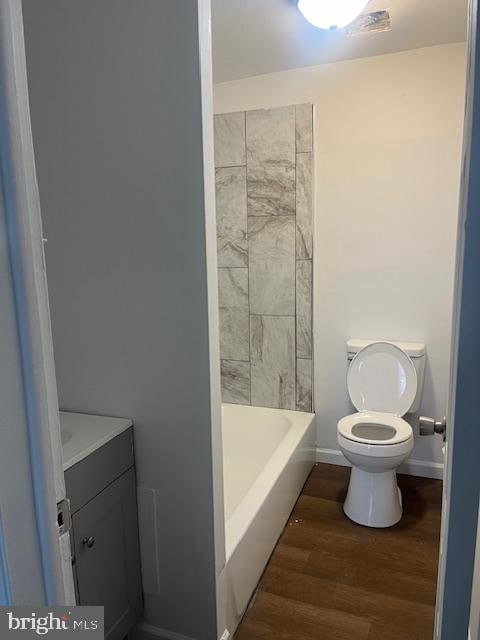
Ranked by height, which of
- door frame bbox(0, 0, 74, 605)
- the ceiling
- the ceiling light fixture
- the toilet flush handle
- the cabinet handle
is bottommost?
the cabinet handle

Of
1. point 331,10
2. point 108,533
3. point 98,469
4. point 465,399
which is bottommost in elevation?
point 108,533

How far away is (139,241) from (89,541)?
93 cm

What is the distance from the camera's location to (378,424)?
252 cm

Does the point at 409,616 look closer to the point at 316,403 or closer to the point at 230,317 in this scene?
the point at 316,403

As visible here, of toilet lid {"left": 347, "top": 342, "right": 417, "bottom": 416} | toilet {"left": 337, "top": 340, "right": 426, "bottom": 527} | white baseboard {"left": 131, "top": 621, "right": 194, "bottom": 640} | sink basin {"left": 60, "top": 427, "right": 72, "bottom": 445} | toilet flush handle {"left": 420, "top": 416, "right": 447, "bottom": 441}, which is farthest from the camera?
toilet lid {"left": 347, "top": 342, "right": 417, "bottom": 416}

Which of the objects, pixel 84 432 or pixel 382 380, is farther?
pixel 382 380

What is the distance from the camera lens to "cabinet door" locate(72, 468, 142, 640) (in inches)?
53.5

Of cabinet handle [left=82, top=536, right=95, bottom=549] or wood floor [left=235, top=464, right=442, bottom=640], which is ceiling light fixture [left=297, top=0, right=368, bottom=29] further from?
wood floor [left=235, top=464, right=442, bottom=640]

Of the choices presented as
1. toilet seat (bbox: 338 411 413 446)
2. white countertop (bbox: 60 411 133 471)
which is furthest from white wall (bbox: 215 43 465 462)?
white countertop (bbox: 60 411 133 471)

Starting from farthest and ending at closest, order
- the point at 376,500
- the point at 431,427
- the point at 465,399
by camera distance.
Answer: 1. the point at 376,500
2. the point at 431,427
3. the point at 465,399

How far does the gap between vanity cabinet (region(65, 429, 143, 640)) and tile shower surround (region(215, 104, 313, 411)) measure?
1.54 metres

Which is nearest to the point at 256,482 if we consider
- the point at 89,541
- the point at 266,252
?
the point at 89,541

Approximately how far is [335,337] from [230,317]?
692 mm

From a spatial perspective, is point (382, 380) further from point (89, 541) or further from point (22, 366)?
point (22, 366)
